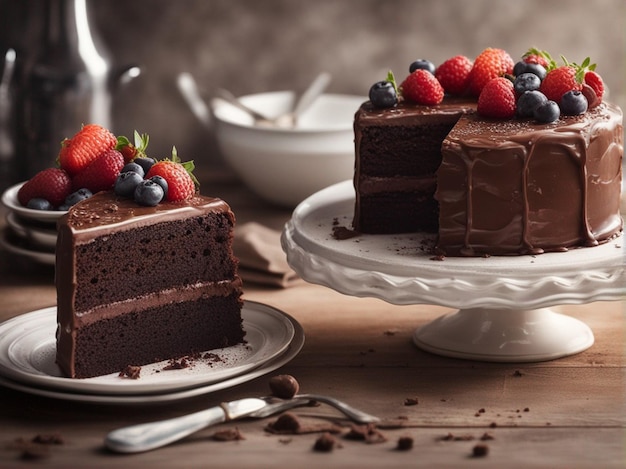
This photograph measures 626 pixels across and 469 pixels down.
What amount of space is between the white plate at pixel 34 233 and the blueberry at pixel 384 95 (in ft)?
3.45

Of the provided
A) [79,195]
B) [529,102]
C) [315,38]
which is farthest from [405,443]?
[315,38]

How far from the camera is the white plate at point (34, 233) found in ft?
10.5

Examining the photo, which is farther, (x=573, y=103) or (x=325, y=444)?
(x=573, y=103)

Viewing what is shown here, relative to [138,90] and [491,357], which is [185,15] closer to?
[138,90]

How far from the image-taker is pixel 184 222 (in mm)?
2439

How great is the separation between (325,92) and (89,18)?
3.25 feet

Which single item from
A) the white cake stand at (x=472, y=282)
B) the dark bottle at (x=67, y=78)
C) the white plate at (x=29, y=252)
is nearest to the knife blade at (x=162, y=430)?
the white cake stand at (x=472, y=282)

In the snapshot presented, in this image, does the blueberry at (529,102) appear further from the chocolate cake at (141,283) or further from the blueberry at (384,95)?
the chocolate cake at (141,283)

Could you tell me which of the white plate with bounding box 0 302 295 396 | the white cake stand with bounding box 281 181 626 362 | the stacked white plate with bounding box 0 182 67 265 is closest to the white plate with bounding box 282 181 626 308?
the white cake stand with bounding box 281 181 626 362

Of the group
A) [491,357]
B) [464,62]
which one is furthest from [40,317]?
[464,62]

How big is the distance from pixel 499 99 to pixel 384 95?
0.34 meters

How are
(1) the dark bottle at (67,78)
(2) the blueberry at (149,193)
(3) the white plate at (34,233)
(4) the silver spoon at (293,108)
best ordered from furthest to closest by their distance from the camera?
(4) the silver spoon at (293,108) → (1) the dark bottle at (67,78) → (3) the white plate at (34,233) → (2) the blueberry at (149,193)

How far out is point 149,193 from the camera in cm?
240

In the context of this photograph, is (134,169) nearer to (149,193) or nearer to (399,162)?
(149,193)
